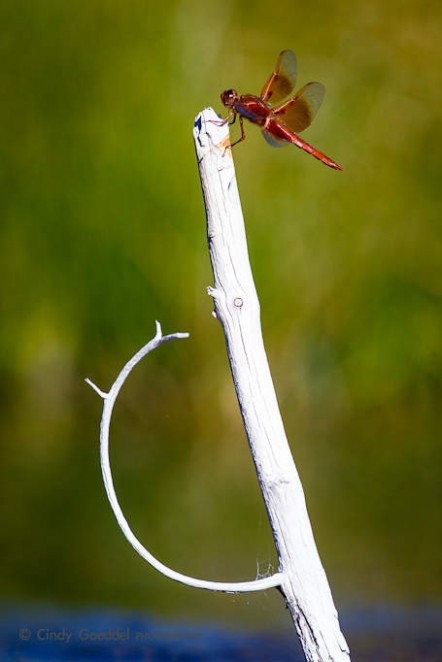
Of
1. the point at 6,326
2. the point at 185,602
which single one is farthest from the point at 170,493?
the point at 6,326

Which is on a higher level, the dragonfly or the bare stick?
the dragonfly

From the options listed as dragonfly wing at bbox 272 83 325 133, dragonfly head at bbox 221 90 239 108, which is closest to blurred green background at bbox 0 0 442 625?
dragonfly wing at bbox 272 83 325 133

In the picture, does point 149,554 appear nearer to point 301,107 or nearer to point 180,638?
point 301,107

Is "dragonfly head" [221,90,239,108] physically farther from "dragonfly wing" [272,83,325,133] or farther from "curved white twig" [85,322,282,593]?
"curved white twig" [85,322,282,593]

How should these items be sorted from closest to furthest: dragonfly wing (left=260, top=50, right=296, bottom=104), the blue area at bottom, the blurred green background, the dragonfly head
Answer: the dragonfly head
dragonfly wing (left=260, top=50, right=296, bottom=104)
the blue area at bottom
the blurred green background

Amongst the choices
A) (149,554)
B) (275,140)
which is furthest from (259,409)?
(275,140)
